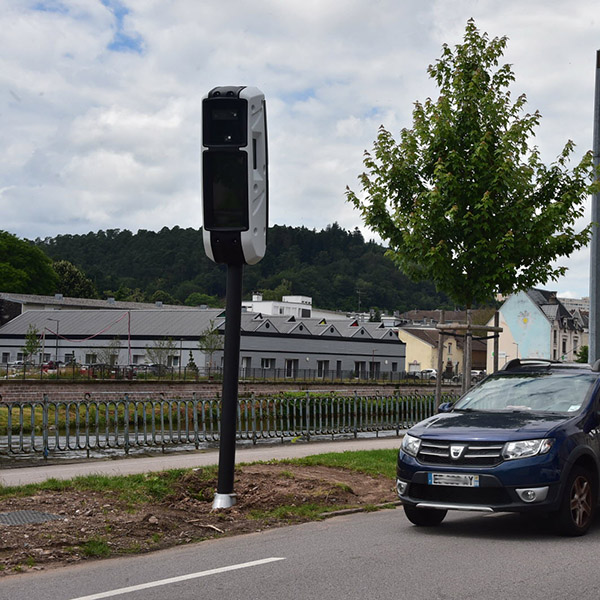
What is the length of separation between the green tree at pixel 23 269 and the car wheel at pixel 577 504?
103 m

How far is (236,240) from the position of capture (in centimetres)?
950

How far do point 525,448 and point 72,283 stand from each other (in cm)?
12006

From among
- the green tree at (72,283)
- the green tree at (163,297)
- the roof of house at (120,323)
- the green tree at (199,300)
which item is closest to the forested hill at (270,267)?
the green tree at (199,300)

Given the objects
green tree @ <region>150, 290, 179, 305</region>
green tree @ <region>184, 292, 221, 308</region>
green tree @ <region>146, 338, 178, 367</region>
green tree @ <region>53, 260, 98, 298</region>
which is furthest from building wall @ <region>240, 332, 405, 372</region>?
green tree @ <region>184, 292, 221, 308</region>

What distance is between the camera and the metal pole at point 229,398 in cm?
973

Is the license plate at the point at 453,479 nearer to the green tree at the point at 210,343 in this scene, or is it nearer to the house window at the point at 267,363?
the green tree at the point at 210,343

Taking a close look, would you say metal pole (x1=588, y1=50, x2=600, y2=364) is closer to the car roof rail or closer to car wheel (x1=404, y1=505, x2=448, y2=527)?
the car roof rail

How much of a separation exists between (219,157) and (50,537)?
13.5ft

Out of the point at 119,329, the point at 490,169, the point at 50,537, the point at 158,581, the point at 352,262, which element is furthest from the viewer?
the point at 352,262

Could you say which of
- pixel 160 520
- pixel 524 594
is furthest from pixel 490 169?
pixel 524 594

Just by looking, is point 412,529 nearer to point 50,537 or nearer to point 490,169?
point 50,537

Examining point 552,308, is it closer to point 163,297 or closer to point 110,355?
point 110,355

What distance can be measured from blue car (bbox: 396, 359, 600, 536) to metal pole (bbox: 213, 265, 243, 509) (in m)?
1.94

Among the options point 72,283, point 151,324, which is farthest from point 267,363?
point 72,283
